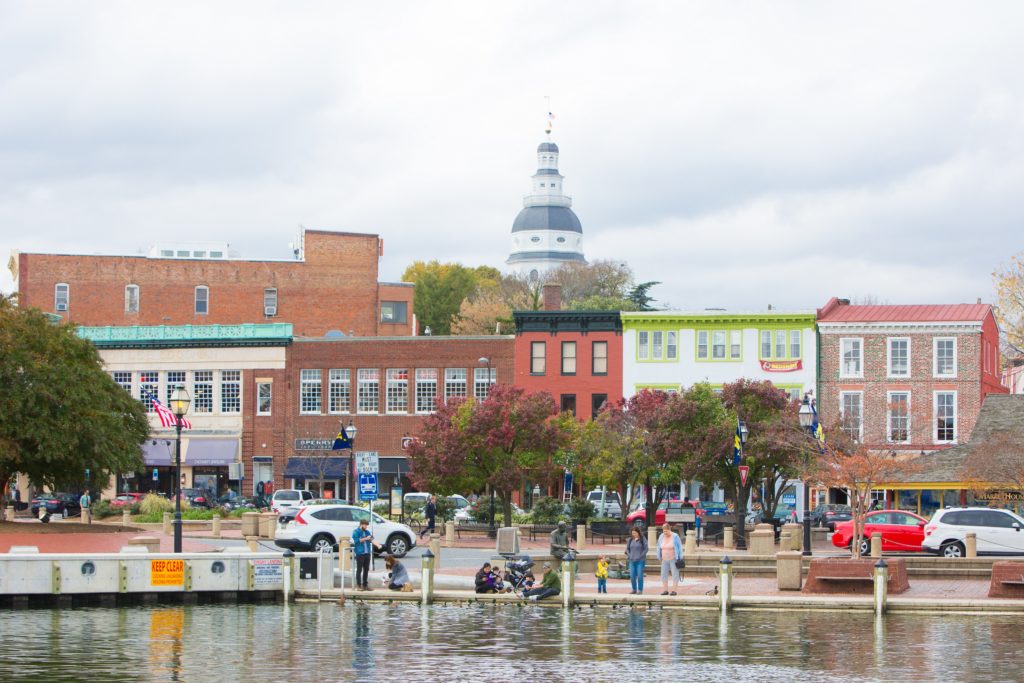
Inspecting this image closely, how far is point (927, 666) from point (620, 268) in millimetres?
114269

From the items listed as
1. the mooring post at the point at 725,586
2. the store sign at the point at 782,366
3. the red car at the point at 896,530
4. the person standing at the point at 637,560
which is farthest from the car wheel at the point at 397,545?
the store sign at the point at 782,366

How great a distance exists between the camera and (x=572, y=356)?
77188 millimetres

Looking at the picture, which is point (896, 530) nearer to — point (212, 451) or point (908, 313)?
point (908, 313)

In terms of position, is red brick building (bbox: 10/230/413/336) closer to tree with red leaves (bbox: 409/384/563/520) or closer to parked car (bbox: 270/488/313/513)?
parked car (bbox: 270/488/313/513)

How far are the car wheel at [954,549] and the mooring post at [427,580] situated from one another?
16.4 metres

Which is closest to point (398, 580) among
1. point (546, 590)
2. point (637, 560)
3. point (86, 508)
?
point (546, 590)

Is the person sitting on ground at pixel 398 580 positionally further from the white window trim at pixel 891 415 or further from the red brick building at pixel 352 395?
the red brick building at pixel 352 395

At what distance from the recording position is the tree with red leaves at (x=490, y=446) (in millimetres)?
56000

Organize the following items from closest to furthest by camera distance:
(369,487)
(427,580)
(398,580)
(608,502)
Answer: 1. (427,580)
2. (398,580)
3. (369,487)
4. (608,502)

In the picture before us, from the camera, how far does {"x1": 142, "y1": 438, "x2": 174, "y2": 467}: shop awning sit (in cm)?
8150

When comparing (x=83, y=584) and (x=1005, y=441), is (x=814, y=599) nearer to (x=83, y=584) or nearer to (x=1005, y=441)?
(x=83, y=584)

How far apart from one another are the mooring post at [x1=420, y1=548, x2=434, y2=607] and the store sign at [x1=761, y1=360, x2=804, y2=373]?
43.6 m

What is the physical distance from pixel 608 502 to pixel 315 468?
1890cm

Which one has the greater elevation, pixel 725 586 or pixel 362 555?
pixel 362 555
